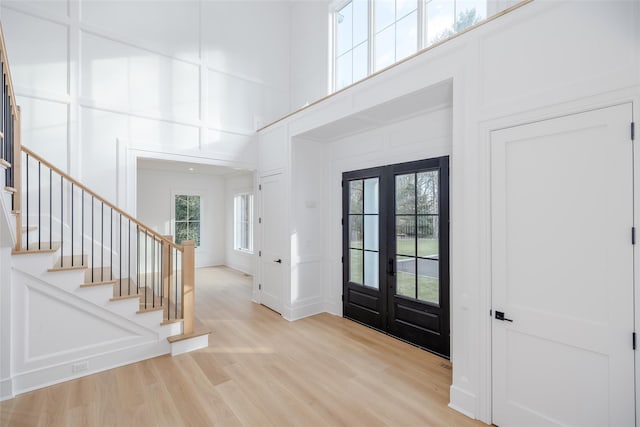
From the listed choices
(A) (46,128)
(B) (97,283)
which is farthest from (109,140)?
(B) (97,283)

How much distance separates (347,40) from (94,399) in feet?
18.0

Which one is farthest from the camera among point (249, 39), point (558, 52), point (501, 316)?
point (249, 39)

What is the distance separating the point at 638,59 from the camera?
169cm

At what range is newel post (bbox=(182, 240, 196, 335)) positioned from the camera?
356cm

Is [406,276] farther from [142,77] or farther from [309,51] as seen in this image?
[142,77]

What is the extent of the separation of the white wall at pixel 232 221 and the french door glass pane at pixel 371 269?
4242mm

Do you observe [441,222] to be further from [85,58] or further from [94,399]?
[85,58]

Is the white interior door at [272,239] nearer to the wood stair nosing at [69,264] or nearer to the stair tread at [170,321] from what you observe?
the stair tread at [170,321]

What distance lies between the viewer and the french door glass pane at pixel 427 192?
→ 343cm

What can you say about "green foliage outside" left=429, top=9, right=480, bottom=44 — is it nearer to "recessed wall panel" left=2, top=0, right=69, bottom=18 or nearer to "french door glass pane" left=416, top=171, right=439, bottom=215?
"french door glass pane" left=416, top=171, right=439, bottom=215

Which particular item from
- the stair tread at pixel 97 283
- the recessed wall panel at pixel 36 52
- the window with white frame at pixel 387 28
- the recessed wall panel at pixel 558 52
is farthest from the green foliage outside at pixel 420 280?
the recessed wall panel at pixel 36 52

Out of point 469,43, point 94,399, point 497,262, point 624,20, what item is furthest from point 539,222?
point 94,399

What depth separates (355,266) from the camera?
177 inches

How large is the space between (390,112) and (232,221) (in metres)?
6.23
